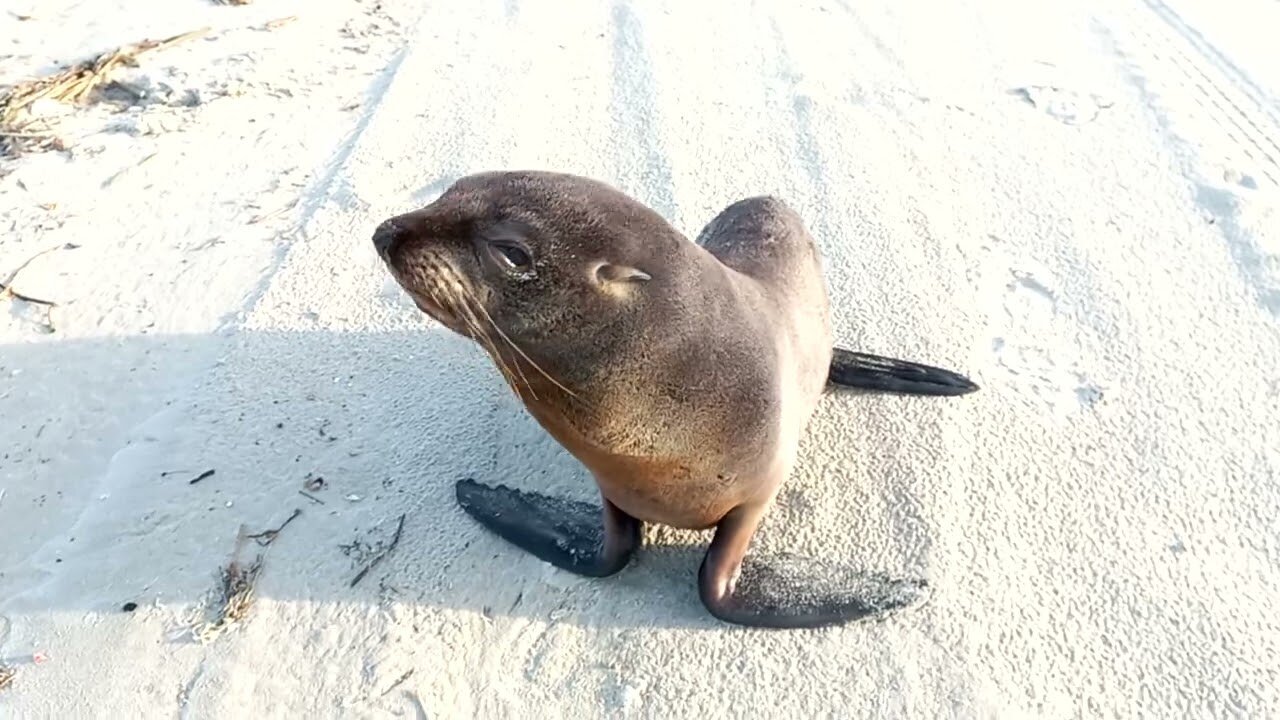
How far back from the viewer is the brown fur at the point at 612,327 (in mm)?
2420

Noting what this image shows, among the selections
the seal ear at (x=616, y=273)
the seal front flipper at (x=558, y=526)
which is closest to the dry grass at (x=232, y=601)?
the seal front flipper at (x=558, y=526)

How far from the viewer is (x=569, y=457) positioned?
3559 millimetres

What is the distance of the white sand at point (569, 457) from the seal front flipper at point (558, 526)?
2.6 inches

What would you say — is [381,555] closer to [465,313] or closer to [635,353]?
[465,313]

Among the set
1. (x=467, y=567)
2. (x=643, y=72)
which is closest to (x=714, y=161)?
(x=643, y=72)

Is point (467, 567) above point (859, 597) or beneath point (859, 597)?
beneath

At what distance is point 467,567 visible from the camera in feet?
10.5

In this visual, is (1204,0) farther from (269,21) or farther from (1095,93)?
(269,21)

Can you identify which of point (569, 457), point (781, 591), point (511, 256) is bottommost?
point (569, 457)

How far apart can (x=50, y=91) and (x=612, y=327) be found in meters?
4.54

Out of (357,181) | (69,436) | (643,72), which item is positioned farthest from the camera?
(643,72)

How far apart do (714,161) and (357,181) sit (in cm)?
165

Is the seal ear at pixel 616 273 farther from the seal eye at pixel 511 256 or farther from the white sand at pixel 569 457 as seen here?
the white sand at pixel 569 457

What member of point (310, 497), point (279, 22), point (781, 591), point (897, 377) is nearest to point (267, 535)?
point (310, 497)
